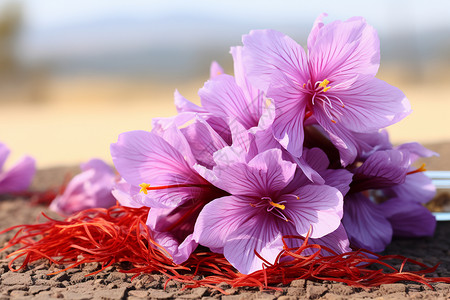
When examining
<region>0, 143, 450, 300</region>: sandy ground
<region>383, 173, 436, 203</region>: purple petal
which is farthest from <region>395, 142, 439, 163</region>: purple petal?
<region>0, 143, 450, 300</region>: sandy ground

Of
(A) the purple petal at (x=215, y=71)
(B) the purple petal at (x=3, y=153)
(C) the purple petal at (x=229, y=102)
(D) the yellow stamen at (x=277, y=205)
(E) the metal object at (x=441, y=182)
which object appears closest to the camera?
(D) the yellow stamen at (x=277, y=205)

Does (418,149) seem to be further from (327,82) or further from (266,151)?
(266,151)

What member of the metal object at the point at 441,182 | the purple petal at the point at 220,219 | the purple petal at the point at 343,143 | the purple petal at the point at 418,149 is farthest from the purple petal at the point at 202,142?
the metal object at the point at 441,182

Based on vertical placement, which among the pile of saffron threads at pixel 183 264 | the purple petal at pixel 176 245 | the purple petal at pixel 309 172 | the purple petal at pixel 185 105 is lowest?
the pile of saffron threads at pixel 183 264

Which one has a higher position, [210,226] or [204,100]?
[204,100]

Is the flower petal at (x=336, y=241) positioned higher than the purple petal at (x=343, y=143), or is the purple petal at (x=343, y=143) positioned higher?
the purple petal at (x=343, y=143)

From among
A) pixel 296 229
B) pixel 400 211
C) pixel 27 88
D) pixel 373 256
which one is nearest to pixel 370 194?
pixel 400 211

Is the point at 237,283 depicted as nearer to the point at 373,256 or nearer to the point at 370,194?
the point at 373,256

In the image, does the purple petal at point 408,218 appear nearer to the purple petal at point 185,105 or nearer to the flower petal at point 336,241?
the flower petal at point 336,241
